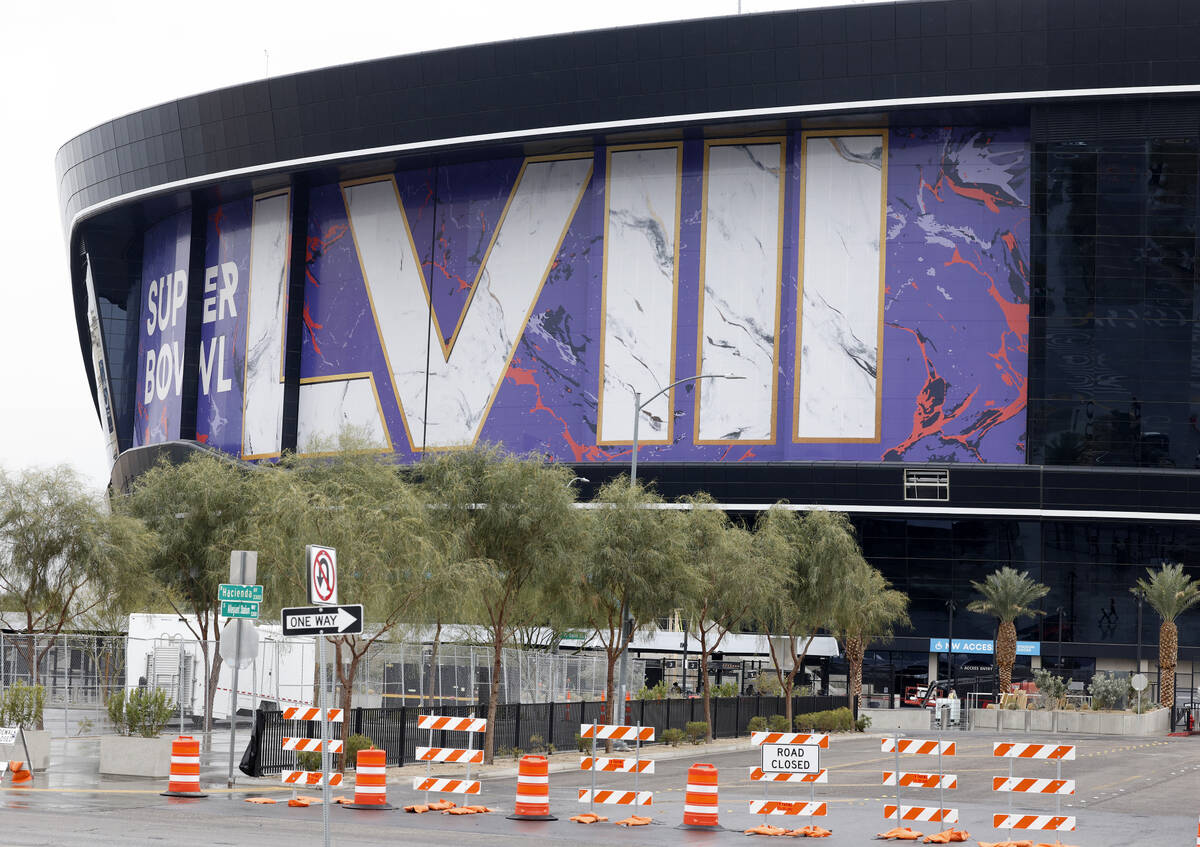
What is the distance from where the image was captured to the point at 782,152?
87625 mm

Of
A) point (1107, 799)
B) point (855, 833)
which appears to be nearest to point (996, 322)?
point (1107, 799)

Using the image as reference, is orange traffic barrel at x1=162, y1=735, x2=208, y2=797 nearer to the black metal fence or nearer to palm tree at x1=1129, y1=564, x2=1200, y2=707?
the black metal fence

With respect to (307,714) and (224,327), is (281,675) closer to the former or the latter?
(307,714)

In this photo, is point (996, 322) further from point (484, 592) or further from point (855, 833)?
point (855, 833)

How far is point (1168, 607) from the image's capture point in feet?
253

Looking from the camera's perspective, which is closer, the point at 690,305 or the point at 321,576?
the point at 321,576

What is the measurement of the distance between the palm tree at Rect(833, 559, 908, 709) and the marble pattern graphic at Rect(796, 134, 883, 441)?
1228cm

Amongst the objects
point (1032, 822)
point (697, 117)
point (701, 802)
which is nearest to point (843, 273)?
point (697, 117)

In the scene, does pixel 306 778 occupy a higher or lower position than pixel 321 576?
lower

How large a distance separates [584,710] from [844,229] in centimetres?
4954

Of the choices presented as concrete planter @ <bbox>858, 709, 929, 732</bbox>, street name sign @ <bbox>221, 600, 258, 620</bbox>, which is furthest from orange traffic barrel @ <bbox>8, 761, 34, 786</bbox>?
concrete planter @ <bbox>858, 709, 929, 732</bbox>

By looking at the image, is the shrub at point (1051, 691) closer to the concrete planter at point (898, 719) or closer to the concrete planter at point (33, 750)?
the concrete planter at point (898, 719)

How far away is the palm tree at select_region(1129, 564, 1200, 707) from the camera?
76.9 meters

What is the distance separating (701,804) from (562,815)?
9.22ft
